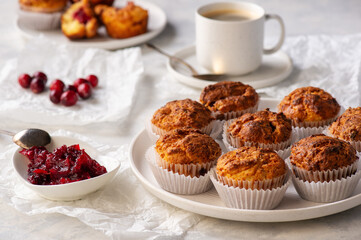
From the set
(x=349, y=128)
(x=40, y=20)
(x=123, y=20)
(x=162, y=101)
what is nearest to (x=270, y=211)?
(x=349, y=128)

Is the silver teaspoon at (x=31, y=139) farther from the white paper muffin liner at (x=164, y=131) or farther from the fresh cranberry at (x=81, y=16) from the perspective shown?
the fresh cranberry at (x=81, y=16)

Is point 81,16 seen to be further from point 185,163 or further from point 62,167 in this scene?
point 185,163

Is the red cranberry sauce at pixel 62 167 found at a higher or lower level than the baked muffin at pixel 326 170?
lower

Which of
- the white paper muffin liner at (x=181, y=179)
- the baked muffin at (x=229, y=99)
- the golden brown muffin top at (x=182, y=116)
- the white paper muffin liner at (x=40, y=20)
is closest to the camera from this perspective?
the white paper muffin liner at (x=181, y=179)

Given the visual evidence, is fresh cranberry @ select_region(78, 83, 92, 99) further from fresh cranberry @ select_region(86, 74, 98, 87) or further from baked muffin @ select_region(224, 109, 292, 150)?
baked muffin @ select_region(224, 109, 292, 150)

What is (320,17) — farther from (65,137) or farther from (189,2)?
(65,137)

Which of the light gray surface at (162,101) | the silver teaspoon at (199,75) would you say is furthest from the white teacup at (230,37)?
the light gray surface at (162,101)
